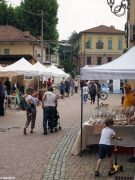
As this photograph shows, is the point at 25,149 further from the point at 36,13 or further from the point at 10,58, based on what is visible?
the point at 36,13

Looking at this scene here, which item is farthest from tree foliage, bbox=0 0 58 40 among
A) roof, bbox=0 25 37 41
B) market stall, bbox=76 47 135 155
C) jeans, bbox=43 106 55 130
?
market stall, bbox=76 47 135 155

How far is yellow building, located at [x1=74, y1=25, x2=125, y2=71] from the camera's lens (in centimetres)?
11162

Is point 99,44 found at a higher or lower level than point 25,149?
higher

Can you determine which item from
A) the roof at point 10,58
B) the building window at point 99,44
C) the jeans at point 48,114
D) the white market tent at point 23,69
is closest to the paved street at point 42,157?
the jeans at point 48,114

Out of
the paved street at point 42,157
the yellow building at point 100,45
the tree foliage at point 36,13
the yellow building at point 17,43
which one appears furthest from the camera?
the yellow building at point 100,45

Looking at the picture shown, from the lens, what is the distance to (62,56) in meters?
123

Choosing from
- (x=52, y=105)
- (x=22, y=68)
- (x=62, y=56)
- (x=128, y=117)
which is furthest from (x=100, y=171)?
(x=62, y=56)

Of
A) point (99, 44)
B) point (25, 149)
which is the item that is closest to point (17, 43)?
point (99, 44)

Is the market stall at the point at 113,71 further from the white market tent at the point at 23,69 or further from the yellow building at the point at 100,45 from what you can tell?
the yellow building at the point at 100,45

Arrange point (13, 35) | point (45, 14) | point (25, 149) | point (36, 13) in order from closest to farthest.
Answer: point (25, 149), point (13, 35), point (45, 14), point (36, 13)

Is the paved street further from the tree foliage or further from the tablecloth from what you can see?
the tree foliage

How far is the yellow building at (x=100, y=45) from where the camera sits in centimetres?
11162

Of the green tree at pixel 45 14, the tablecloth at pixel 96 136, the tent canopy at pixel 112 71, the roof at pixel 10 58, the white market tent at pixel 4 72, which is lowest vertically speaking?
the tablecloth at pixel 96 136

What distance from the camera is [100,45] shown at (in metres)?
112
